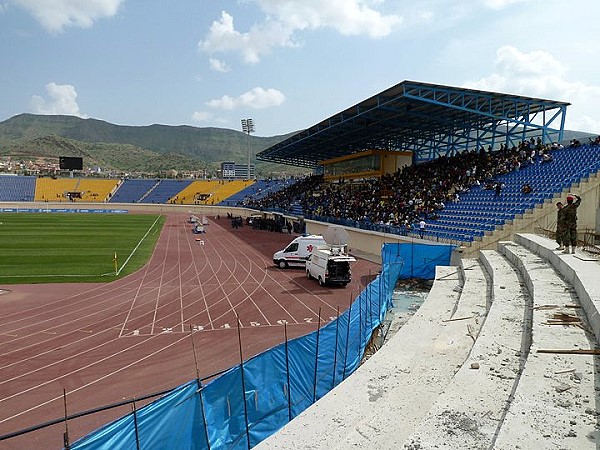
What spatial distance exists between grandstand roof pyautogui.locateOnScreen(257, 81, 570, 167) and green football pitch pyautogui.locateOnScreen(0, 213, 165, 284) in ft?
65.2

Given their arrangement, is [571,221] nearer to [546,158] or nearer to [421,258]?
[421,258]

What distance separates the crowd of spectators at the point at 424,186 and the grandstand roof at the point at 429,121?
2.26m

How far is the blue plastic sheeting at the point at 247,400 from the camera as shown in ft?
15.9

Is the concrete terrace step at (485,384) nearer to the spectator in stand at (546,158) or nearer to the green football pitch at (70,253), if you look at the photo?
the green football pitch at (70,253)

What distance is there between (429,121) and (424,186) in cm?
667

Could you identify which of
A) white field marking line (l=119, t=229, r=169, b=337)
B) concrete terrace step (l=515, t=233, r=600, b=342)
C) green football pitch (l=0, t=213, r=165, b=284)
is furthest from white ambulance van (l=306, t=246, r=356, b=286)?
green football pitch (l=0, t=213, r=165, b=284)

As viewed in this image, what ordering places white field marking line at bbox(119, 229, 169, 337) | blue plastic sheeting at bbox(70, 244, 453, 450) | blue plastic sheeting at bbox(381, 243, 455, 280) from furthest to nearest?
blue plastic sheeting at bbox(381, 243, 455, 280) → white field marking line at bbox(119, 229, 169, 337) → blue plastic sheeting at bbox(70, 244, 453, 450)

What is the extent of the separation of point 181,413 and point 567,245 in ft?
37.6

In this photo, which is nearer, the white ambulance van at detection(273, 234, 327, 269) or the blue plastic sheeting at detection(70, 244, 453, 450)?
the blue plastic sheeting at detection(70, 244, 453, 450)

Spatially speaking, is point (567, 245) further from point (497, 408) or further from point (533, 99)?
point (533, 99)

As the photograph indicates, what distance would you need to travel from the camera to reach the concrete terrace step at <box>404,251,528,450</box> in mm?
4324

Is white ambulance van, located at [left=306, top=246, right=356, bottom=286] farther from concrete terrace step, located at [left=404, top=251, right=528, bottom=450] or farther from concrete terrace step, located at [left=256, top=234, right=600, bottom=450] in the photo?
concrete terrace step, located at [left=404, top=251, right=528, bottom=450]

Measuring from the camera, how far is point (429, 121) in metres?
38.0

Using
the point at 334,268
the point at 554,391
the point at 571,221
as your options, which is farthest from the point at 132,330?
the point at 571,221
